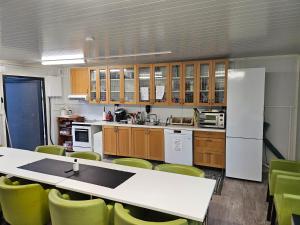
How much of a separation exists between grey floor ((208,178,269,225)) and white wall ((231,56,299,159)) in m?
1.08

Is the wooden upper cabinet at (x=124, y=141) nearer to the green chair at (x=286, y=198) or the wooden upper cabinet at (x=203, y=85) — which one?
the wooden upper cabinet at (x=203, y=85)

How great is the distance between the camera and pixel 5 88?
196 inches

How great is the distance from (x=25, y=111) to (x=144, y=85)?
325 cm

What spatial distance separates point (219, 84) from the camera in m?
4.48

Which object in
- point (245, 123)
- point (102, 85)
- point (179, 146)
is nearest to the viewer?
point (245, 123)

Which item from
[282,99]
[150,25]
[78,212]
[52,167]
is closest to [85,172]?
[52,167]

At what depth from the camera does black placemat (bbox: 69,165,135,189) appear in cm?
217

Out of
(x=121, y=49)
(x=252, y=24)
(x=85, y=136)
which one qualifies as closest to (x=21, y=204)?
(x=121, y=49)

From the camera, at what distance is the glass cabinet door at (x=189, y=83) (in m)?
4.70

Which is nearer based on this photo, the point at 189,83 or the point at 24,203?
the point at 24,203

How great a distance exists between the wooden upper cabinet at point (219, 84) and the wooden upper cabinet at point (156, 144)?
4.50 ft

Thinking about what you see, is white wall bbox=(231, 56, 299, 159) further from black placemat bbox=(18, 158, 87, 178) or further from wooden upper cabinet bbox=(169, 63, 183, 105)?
black placemat bbox=(18, 158, 87, 178)

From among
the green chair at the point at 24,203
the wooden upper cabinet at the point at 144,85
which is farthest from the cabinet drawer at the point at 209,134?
the green chair at the point at 24,203

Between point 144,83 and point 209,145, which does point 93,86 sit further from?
point 209,145
